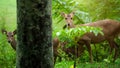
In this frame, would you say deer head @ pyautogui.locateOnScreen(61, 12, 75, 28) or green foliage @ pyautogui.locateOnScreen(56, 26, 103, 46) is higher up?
deer head @ pyautogui.locateOnScreen(61, 12, 75, 28)

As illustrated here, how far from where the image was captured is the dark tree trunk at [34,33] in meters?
3.55

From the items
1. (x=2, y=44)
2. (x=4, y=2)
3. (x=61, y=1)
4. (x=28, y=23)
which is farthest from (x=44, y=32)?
(x=4, y=2)

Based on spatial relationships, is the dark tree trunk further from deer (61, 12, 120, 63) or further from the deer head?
deer (61, 12, 120, 63)

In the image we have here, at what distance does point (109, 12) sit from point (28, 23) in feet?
19.0

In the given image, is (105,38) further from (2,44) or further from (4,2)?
(4,2)

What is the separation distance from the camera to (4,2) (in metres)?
16.1

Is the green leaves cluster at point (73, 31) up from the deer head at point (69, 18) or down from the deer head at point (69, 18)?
down

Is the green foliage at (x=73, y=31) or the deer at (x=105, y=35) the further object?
the deer at (x=105, y=35)

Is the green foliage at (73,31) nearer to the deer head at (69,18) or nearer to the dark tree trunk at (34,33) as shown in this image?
the dark tree trunk at (34,33)

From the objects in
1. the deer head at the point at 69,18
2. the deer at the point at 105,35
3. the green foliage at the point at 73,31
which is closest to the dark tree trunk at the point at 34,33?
the green foliage at the point at 73,31

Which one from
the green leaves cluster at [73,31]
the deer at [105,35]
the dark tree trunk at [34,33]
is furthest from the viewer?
the deer at [105,35]

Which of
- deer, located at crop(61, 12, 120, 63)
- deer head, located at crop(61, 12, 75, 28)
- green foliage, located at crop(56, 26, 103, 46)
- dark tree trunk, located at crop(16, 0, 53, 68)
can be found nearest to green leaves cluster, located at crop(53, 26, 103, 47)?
green foliage, located at crop(56, 26, 103, 46)

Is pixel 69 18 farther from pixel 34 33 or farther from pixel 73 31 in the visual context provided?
pixel 34 33

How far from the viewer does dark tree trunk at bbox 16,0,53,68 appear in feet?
11.6
